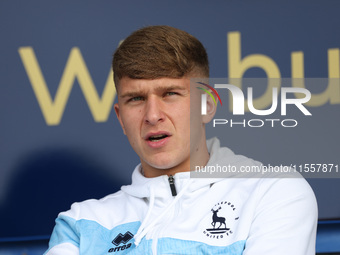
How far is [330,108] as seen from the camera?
2.30 metres

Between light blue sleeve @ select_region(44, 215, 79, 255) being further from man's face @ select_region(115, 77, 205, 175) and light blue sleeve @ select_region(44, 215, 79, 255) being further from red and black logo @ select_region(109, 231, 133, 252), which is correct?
man's face @ select_region(115, 77, 205, 175)

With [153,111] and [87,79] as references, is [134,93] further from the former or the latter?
[87,79]

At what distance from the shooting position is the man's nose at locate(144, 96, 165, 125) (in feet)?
5.56

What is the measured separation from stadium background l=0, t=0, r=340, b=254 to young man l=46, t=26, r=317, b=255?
1.47 feet

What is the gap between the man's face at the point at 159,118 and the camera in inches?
67.7

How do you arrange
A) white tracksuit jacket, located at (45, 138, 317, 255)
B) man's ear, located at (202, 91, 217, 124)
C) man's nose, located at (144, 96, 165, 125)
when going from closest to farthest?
1. white tracksuit jacket, located at (45, 138, 317, 255)
2. man's nose, located at (144, 96, 165, 125)
3. man's ear, located at (202, 91, 217, 124)

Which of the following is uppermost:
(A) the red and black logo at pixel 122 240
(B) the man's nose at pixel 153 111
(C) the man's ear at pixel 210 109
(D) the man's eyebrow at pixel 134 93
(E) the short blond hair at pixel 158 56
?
(E) the short blond hair at pixel 158 56

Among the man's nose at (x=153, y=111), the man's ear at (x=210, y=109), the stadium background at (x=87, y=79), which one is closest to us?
the man's nose at (x=153, y=111)

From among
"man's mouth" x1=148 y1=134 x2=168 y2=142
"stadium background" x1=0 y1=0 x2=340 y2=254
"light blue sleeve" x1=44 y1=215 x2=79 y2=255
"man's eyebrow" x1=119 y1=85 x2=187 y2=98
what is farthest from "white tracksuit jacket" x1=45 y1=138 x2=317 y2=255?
"stadium background" x1=0 y1=0 x2=340 y2=254

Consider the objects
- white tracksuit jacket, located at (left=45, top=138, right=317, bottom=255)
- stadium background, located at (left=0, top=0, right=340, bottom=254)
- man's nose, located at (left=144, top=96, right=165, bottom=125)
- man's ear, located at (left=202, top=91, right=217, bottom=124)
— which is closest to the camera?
white tracksuit jacket, located at (left=45, top=138, right=317, bottom=255)

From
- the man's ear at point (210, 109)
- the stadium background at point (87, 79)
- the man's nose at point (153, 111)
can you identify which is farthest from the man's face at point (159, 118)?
the stadium background at point (87, 79)

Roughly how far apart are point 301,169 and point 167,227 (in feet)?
2.50

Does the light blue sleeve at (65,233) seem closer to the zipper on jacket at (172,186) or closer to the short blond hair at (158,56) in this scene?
the zipper on jacket at (172,186)

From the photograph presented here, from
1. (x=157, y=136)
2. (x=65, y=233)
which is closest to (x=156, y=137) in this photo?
(x=157, y=136)
